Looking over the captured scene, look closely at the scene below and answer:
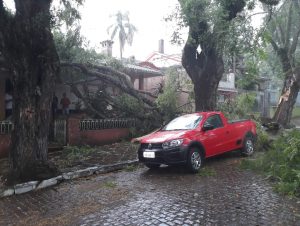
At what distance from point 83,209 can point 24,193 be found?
7.13 ft

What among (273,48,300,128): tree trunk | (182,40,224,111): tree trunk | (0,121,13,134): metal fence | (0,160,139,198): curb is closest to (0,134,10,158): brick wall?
(0,121,13,134): metal fence

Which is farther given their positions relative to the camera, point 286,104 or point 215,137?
point 286,104

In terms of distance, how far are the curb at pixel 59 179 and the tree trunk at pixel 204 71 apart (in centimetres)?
461

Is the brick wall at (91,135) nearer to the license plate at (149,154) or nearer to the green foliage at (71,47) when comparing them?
the green foliage at (71,47)

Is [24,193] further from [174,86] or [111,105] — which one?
[174,86]

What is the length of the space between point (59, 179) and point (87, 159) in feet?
8.38

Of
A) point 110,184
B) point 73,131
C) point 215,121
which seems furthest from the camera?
point 73,131

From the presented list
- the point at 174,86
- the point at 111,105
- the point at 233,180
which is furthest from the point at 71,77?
the point at 233,180

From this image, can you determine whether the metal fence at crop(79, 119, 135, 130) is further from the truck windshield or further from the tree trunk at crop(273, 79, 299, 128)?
the tree trunk at crop(273, 79, 299, 128)

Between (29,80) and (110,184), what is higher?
(29,80)

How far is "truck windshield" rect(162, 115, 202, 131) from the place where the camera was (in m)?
9.52

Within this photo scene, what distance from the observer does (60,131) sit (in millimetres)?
13242

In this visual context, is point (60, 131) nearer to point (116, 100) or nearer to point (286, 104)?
point (116, 100)

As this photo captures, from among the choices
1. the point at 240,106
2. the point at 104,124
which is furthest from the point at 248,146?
the point at 240,106
